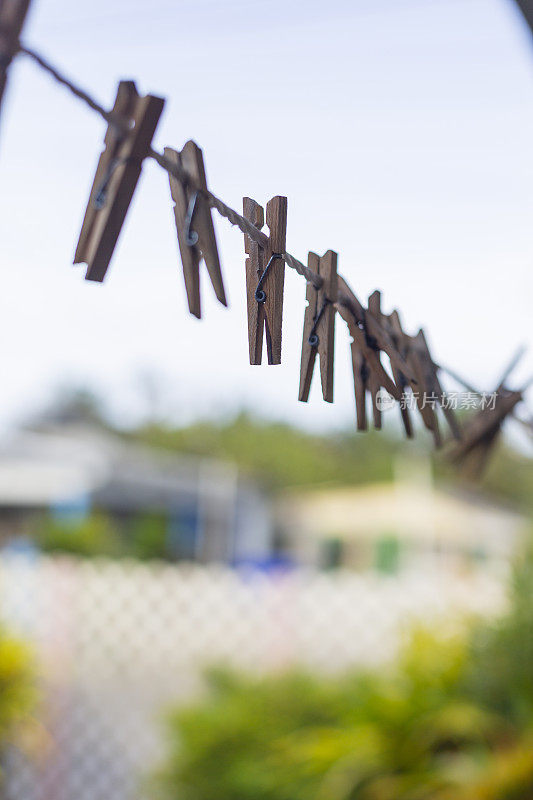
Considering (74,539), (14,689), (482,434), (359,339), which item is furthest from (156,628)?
(74,539)

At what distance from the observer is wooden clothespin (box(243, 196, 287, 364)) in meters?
0.74

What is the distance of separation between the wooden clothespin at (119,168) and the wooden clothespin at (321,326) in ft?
0.82

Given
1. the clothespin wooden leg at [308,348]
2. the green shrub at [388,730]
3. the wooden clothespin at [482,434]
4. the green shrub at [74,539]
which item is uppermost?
the green shrub at [74,539]

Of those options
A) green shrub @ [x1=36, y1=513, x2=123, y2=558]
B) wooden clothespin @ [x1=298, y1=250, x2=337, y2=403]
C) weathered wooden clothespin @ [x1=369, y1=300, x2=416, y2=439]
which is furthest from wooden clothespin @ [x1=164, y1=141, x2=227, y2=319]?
green shrub @ [x1=36, y1=513, x2=123, y2=558]

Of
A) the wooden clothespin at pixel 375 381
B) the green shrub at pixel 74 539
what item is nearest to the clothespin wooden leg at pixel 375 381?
the wooden clothespin at pixel 375 381

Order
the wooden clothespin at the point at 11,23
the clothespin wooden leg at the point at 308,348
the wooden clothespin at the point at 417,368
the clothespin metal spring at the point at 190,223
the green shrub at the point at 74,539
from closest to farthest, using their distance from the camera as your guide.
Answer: the wooden clothespin at the point at 11,23, the clothespin metal spring at the point at 190,223, the clothespin wooden leg at the point at 308,348, the wooden clothespin at the point at 417,368, the green shrub at the point at 74,539

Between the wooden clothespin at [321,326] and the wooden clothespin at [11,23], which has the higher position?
the wooden clothespin at [11,23]

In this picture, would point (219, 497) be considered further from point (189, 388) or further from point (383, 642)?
point (189, 388)

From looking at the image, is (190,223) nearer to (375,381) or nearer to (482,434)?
(375,381)

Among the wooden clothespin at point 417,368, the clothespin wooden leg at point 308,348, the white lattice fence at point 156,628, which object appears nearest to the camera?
the clothespin wooden leg at point 308,348

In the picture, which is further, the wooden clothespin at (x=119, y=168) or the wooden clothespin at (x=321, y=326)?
the wooden clothespin at (x=321, y=326)

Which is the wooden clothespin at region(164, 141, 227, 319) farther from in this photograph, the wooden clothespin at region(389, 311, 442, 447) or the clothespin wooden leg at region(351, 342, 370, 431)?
the wooden clothespin at region(389, 311, 442, 447)

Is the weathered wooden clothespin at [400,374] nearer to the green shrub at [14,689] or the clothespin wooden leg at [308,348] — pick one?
the clothespin wooden leg at [308,348]

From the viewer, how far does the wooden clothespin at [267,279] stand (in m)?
0.74
